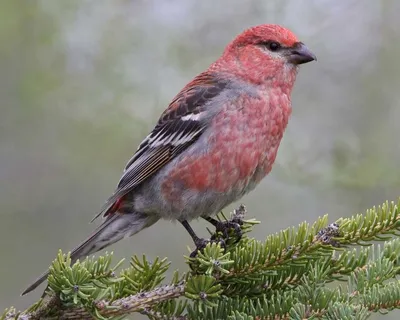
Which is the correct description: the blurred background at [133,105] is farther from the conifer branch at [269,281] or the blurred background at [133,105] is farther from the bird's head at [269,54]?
the conifer branch at [269,281]

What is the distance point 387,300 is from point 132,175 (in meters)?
1.68

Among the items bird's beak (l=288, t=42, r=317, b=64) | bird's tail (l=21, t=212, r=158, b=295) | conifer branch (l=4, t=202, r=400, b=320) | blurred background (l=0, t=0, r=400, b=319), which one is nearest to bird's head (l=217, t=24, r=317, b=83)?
bird's beak (l=288, t=42, r=317, b=64)

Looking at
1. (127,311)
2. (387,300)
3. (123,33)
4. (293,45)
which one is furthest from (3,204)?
(387,300)

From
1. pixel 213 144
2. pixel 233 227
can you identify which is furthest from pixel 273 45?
pixel 233 227

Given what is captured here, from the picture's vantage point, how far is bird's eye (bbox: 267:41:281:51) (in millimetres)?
3766

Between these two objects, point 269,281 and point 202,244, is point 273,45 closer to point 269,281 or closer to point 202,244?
point 202,244

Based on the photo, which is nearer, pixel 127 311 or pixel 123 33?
pixel 127 311

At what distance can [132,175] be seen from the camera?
12.1 ft

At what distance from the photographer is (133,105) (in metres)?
5.48

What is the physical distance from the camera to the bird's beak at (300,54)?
142 inches

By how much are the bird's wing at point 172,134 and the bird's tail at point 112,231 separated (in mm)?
91

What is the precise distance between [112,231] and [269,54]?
1.27 metres

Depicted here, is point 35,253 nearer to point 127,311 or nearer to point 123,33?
point 123,33

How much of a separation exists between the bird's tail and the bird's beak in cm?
113
